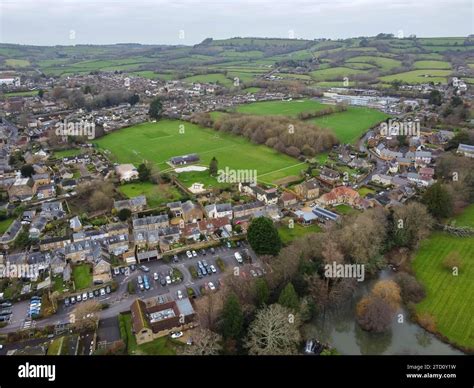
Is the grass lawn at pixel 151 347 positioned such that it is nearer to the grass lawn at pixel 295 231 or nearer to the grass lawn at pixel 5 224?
the grass lawn at pixel 295 231

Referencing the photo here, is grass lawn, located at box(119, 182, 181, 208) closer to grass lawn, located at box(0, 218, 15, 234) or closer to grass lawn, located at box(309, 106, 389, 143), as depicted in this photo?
grass lawn, located at box(0, 218, 15, 234)

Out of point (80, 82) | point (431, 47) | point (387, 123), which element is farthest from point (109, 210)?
point (431, 47)
